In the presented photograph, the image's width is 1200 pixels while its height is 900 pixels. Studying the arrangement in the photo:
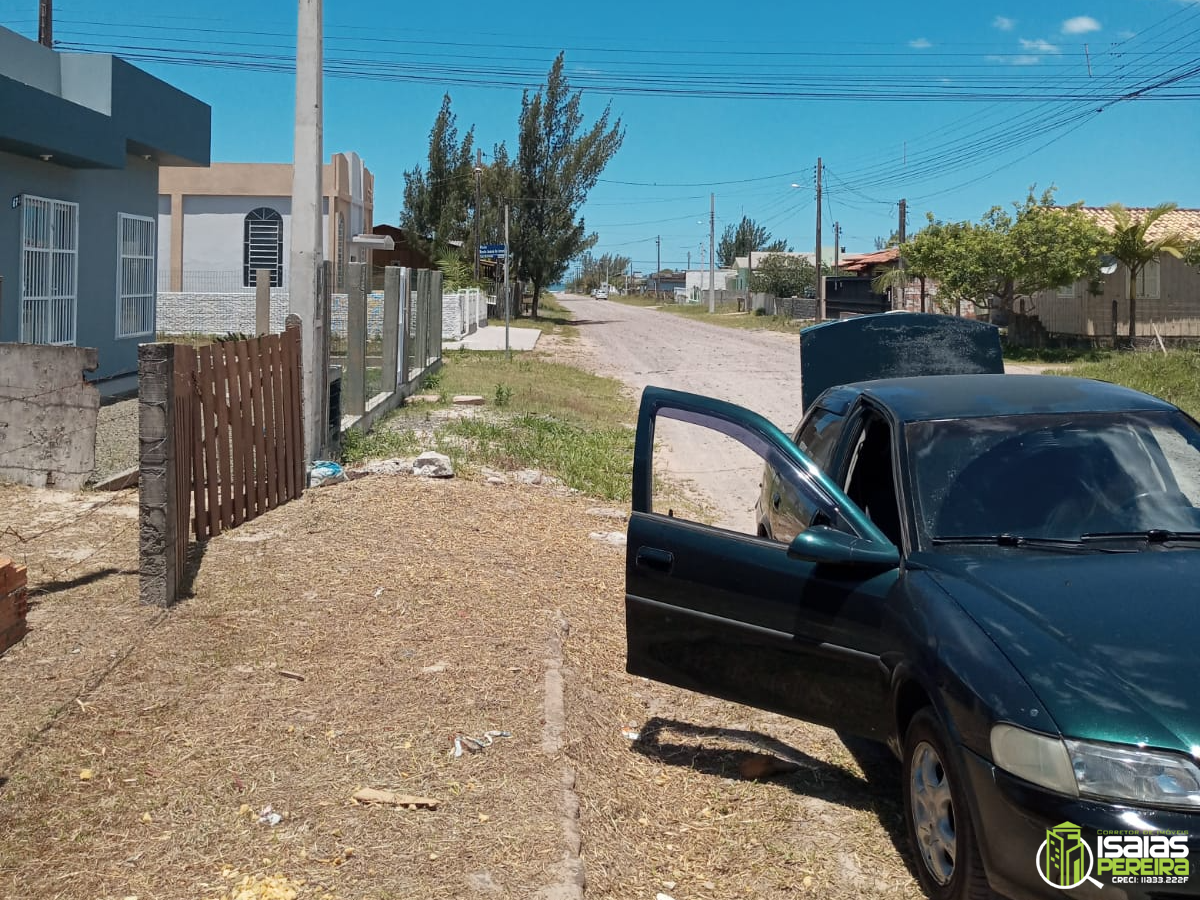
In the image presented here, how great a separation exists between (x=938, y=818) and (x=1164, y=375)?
64.2 feet

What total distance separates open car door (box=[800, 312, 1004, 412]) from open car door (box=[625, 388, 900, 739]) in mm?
2965

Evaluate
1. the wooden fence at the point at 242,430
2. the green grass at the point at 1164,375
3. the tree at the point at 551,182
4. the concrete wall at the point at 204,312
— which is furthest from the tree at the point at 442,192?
the wooden fence at the point at 242,430

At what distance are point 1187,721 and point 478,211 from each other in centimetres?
5099

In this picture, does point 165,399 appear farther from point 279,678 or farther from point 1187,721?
point 1187,721

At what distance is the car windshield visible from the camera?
434 cm

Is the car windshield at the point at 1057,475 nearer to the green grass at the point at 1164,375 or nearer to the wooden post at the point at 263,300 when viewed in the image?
the wooden post at the point at 263,300

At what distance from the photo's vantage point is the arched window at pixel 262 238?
122 feet

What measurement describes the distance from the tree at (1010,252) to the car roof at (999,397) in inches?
1045

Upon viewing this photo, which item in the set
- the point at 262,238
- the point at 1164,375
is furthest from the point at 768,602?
the point at 262,238

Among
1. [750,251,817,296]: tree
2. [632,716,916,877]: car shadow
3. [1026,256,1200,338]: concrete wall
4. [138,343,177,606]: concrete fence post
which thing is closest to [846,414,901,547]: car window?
[632,716,916,877]: car shadow

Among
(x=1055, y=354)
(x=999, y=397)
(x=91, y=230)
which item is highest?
(x=91, y=230)

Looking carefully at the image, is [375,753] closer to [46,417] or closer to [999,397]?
[999,397]

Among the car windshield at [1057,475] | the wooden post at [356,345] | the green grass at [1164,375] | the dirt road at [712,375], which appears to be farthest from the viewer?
the green grass at [1164,375]

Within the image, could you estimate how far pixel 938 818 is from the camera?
12.1 feet
